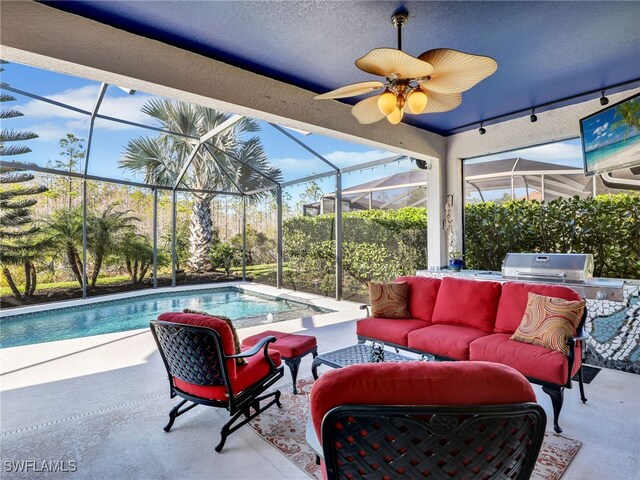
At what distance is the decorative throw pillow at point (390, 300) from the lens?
12.9 feet

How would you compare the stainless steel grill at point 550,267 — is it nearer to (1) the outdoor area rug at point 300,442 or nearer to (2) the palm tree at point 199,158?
(1) the outdoor area rug at point 300,442

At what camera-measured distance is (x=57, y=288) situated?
730 cm

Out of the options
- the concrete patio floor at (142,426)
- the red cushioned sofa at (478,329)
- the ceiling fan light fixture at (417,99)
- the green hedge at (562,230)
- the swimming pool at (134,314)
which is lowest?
the swimming pool at (134,314)

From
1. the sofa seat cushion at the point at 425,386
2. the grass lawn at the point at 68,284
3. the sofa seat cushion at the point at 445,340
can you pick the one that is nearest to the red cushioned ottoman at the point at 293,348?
the sofa seat cushion at the point at 445,340

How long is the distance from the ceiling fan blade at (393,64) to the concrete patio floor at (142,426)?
8.40ft

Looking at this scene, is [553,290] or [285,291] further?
[285,291]

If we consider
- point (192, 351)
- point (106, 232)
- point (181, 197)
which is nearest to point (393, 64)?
point (192, 351)

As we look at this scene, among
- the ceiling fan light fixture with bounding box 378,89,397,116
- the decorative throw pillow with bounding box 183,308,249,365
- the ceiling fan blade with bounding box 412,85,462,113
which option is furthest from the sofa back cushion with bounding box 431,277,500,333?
the decorative throw pillow with bounding box 183,308,249,365

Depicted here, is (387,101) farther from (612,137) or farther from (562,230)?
(562,230)

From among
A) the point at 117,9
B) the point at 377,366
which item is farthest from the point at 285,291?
the point at 377,366

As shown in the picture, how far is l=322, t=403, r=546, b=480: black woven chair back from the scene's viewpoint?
972mm

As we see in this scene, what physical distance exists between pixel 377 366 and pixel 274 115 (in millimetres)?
3399

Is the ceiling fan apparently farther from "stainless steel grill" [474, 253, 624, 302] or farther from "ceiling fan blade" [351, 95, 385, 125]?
"stainless steel grill" [474, 253, 624, 302]

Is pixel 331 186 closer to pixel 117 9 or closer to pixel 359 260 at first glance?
pixel 359 260
